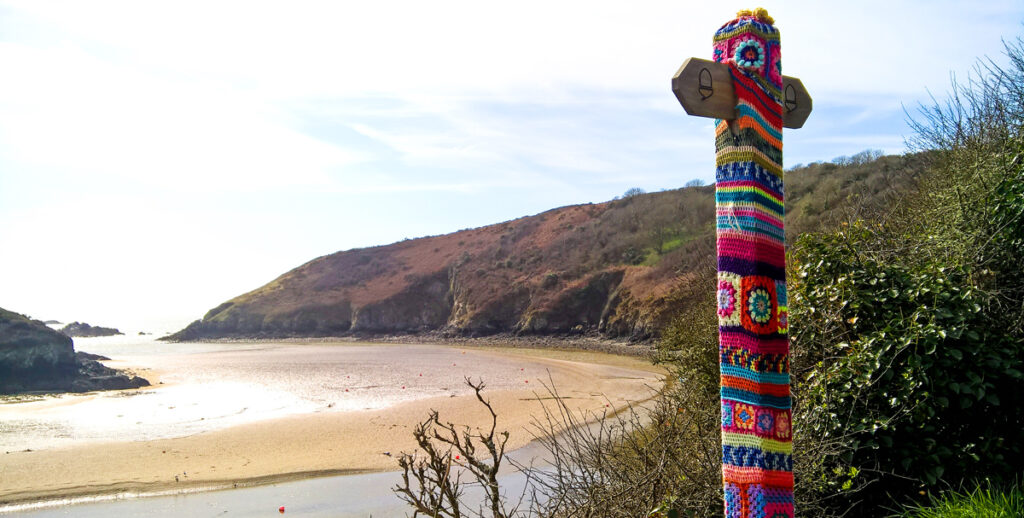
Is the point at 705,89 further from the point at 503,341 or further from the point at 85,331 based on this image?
the point at 85,331

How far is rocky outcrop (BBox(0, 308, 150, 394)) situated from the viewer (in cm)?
1969

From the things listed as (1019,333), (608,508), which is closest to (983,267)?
(1019,333)

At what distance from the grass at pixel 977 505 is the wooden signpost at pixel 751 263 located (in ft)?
4.51

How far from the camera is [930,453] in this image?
3715mm

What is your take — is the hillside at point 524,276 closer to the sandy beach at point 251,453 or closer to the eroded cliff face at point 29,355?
the sandy beach at point 251,453

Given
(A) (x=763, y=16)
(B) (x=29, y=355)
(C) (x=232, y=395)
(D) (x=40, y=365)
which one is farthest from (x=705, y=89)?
(B) (x=29, y=355)

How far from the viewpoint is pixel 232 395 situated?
60.3 ft

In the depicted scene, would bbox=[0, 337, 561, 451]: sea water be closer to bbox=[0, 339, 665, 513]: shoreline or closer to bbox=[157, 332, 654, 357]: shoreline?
bbox=[0, 339, 665, 513]: shoreline

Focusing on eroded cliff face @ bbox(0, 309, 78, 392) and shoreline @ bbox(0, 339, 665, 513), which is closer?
shoreline @ bbox(0, 339, 665, 513)

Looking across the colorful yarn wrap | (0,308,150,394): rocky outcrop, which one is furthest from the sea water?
the colorful yarn wrap

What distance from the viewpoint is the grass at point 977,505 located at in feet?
9.95

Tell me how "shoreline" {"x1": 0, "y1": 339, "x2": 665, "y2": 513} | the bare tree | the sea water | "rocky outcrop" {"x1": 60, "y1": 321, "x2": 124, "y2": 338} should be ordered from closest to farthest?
the bare tree < "shoreline" {"x1": 0, "y1": 339, "x2": 665, "y2": 513} < the sea water < "rocky outcrop" {"x1": 60, "y1": 321, "x2": 124, "y2": 338}

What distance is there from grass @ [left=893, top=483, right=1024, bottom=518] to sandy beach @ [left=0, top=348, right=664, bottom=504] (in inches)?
156

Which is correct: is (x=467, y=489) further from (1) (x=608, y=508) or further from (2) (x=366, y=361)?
(2) (x=366, y=361)
